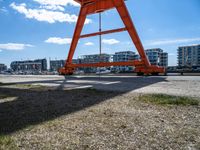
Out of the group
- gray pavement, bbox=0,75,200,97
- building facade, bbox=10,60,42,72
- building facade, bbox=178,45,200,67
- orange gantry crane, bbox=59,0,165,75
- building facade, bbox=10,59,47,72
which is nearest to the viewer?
gray pavement, bbox=0,75,200,97

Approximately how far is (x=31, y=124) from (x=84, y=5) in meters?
25.6

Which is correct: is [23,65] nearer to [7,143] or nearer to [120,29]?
[120,29]

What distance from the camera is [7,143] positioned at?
142 inches

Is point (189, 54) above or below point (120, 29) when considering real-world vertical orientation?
above

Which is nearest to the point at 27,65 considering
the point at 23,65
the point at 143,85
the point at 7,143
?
the point at 23,65

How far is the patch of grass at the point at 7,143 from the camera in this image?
136 inches

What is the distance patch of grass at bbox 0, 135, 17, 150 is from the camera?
3460mm

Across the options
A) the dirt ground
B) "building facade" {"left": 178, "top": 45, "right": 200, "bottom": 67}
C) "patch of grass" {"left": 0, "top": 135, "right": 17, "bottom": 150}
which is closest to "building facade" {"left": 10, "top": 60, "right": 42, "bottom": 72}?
"building facade" {"left": 178, "top": 45, "right": 200, "bottom": 67}

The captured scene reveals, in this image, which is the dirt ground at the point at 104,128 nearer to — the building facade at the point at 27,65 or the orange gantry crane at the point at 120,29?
the orange gantry crane at the point at 120,29

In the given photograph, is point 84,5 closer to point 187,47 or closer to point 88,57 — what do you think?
point 88,57

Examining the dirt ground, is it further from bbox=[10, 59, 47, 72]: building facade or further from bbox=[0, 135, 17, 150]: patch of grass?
bbox=[10, 59, 47, 72]: building facade

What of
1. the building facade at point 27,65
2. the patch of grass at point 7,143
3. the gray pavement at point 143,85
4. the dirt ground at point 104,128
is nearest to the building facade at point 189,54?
the building facade at point 27,65

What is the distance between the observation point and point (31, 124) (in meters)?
4.84

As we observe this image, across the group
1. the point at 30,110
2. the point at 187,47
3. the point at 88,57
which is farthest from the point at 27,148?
the point at 187,47
